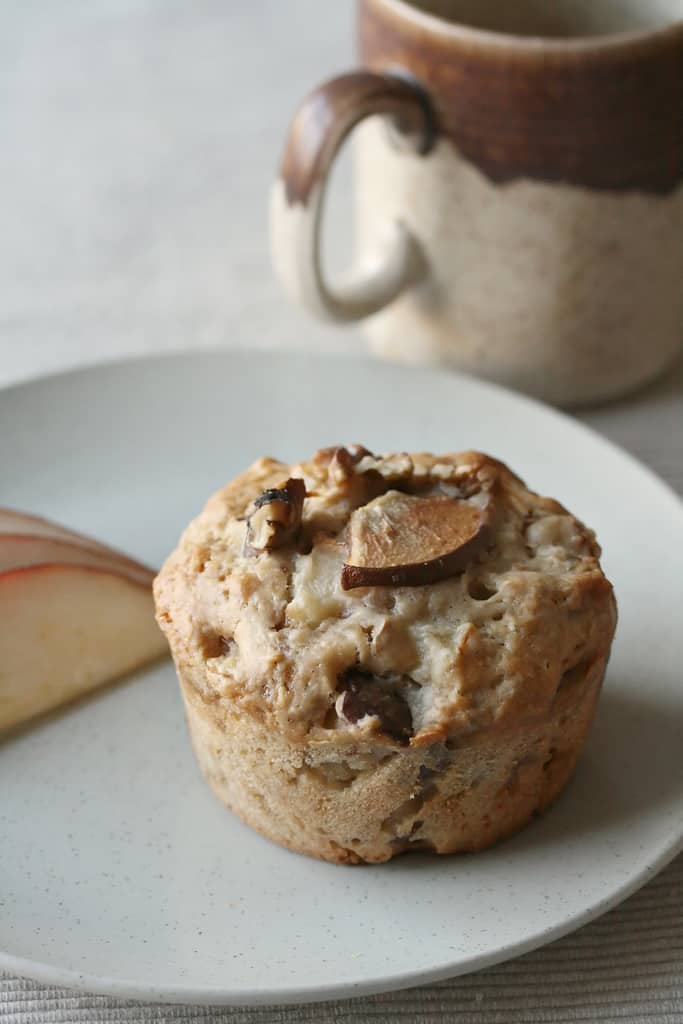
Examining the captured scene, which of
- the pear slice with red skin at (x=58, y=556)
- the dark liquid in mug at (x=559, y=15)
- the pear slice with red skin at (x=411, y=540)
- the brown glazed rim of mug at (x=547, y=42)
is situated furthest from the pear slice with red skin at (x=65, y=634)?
the dark liquid in mug at (x=559, y=15)

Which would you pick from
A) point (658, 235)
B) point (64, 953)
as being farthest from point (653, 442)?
point (64, 953)

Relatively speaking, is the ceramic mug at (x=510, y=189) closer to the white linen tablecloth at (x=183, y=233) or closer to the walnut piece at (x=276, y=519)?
the white linen tablecloth at (x=183, y=233)

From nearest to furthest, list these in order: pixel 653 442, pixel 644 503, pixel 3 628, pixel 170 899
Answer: pixel 170 899, pixel 3 628, pixel 644 503, pixel 653 442

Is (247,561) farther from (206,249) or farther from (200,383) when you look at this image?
(206,249)

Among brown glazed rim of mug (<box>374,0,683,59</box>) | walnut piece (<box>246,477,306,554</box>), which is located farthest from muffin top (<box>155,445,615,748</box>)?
brown glazed rim of mug (<box>374,0,683,59</box>)

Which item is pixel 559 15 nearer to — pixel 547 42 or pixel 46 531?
pixel 547 42

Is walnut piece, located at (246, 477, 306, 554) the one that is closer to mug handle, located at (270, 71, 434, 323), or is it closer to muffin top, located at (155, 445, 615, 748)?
muffin top, located at (155, 445, 615, 748)

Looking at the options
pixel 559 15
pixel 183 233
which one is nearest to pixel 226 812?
pixel 559 15
